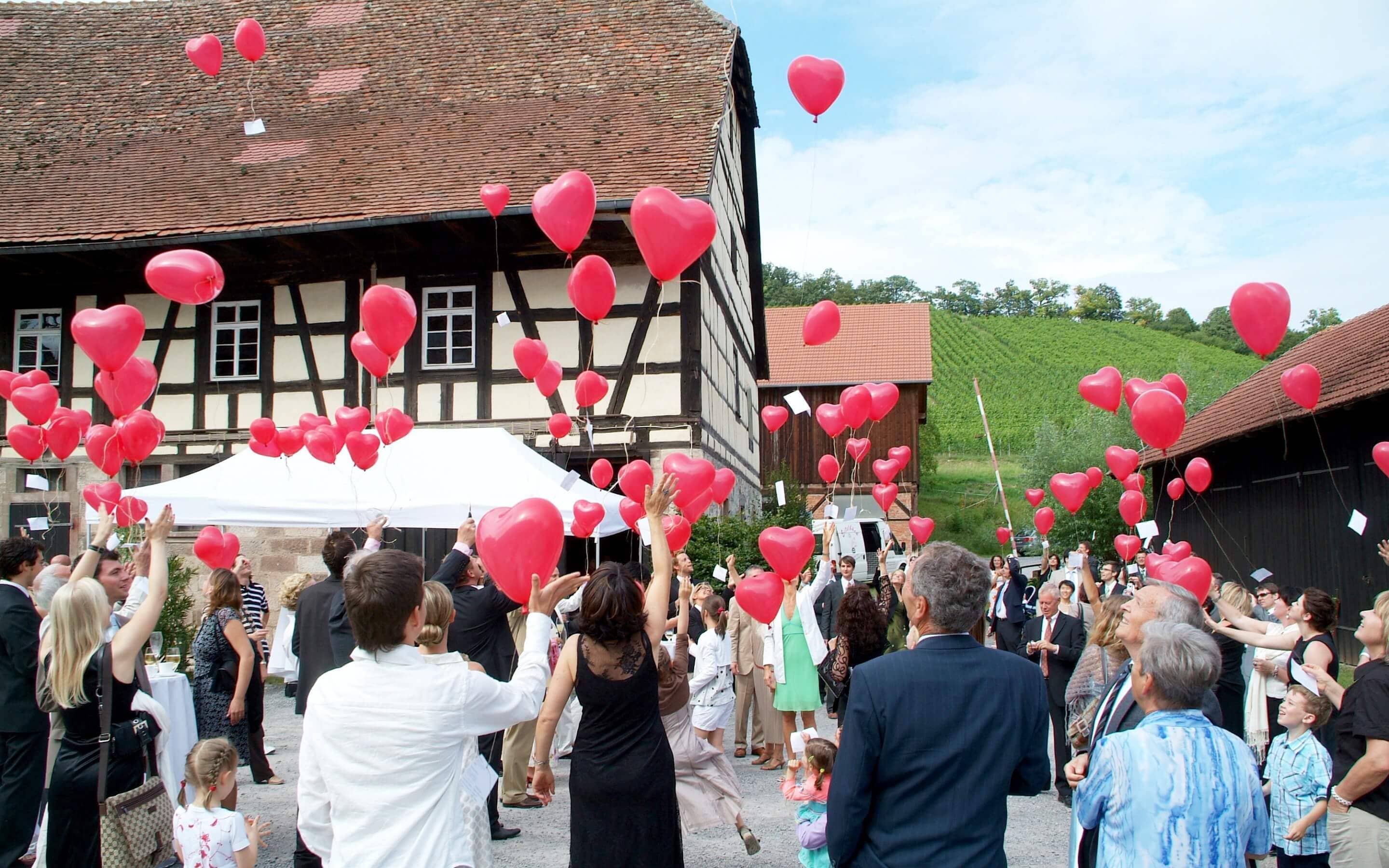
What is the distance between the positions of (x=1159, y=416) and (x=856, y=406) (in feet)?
11.3

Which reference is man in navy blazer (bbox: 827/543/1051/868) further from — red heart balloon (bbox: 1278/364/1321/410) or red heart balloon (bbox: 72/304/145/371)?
red heart balloon (bbox: 1278/364/1321/410)

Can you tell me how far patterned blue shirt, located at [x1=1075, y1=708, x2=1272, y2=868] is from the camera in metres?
2.79

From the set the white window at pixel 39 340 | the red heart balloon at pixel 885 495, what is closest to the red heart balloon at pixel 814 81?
the red heart balloon at pixel 885 495

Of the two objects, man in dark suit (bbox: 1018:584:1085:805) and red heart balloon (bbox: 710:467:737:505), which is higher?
red heart balloon (bbox: 710:467:737:505)

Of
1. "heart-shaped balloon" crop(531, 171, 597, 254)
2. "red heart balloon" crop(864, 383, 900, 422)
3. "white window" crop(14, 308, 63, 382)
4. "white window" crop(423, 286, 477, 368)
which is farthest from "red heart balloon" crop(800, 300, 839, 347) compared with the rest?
"white window" crop(14, 308, 63, 382)

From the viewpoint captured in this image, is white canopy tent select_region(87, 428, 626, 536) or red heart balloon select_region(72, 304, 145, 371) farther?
white canopy tent select_region(87, 428, 626, 536)

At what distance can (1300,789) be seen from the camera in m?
4.52

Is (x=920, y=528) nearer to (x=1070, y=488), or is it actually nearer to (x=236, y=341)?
(x=1070, y=488)

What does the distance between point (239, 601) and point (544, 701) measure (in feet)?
13.9

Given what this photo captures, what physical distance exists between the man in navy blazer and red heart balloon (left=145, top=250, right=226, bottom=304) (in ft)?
21.5

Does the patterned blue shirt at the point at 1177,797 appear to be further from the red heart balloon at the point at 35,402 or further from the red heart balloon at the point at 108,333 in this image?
the red heart balloon at the point at 35,402

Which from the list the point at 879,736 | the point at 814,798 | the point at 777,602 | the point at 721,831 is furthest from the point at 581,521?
the point at 879,736

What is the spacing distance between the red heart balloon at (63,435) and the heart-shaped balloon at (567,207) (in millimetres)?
6000

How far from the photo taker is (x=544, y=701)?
3961 millimetres
